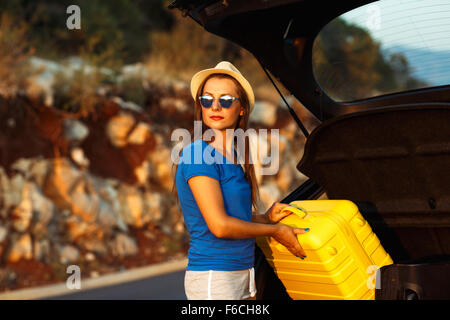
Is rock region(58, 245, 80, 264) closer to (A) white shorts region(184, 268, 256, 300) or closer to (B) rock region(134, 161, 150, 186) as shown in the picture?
(B) rock region(134, 161, 150, 186)

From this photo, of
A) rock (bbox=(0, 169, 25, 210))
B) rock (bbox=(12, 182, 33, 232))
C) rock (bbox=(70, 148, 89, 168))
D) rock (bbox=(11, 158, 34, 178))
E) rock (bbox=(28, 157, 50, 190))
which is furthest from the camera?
rock (bbox=(70, 148, 89, 168))

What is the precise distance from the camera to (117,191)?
11703 mm

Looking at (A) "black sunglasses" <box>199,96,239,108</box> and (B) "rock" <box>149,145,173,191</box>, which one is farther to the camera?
(B) "rock" <box>149,145,173,191</box>

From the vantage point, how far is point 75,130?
1157 centimetres

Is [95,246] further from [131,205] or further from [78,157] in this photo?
[78,157]

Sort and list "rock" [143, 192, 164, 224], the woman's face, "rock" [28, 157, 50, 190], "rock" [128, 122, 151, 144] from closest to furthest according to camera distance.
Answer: the woman's face, "rock" [28, 157, 50, 190], "rock" [143, 192, 164, 224], "rock" [128, 122, 151, 144]

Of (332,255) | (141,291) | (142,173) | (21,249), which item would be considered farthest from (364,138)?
(142,173)

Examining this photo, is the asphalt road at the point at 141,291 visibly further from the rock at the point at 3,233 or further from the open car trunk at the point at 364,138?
the open car trunk at the point at 364,138

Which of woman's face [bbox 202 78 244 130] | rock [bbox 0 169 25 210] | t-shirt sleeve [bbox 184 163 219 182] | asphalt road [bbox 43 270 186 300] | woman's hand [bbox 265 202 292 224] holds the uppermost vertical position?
woman's face [bbox 202 78 244 130]

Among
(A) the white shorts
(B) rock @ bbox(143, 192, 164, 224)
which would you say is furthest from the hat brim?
(B) rock @ bbox(143, 192, 164, 224)

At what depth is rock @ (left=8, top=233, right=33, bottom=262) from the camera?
8.82 meters

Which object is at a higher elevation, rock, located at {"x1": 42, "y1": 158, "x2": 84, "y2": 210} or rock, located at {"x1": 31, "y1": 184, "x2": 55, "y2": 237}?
→ rock, located at {"x1": 42, "y1": 158, "x2": 84, "y2": 210}
